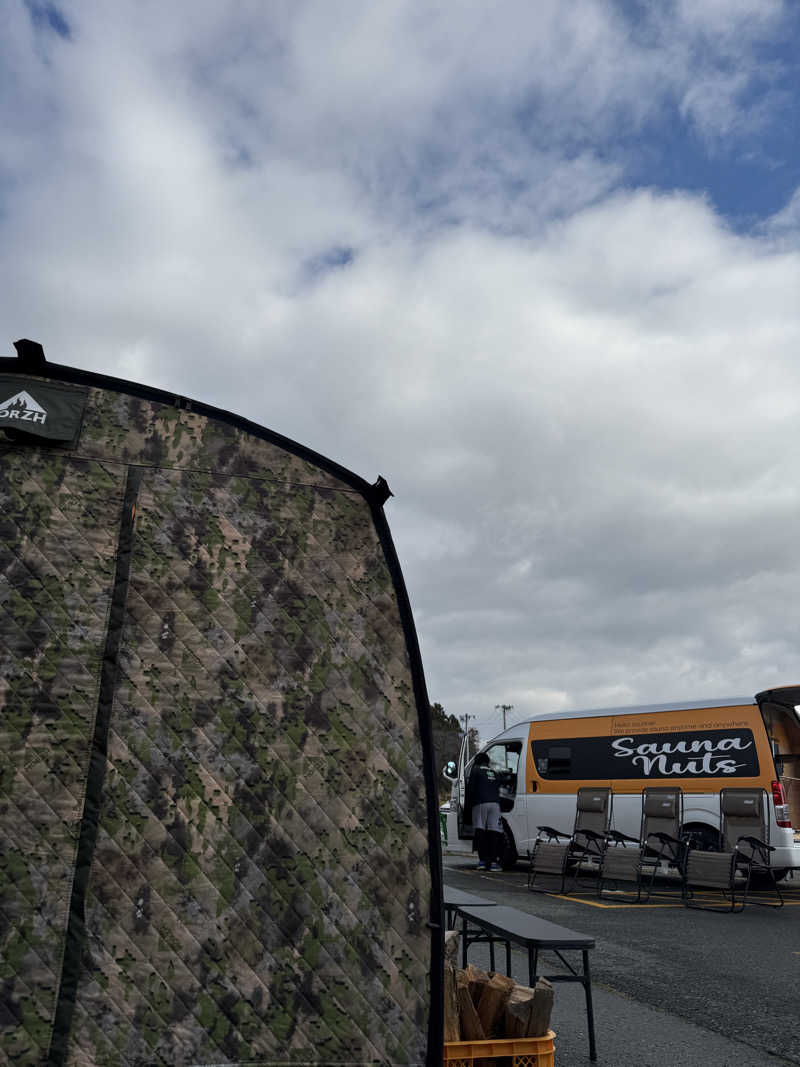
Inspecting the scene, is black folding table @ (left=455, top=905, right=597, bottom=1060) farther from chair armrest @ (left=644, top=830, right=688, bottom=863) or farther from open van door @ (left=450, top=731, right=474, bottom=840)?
open van door @ (left=450, top=731, right=474, bottom=840)

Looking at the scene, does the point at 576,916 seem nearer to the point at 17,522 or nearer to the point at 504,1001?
the point at 504,1001

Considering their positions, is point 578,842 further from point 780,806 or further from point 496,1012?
point 496,1012

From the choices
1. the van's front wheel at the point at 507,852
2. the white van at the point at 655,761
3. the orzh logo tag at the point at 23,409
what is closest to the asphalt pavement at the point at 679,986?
the white van at the point at 655,761

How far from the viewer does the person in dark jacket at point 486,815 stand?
1412 centimetres

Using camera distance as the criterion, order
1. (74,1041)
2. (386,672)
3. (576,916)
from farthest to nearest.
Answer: (576,916)
(386,672)
(74,1041)

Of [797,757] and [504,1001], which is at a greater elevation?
[797,757]

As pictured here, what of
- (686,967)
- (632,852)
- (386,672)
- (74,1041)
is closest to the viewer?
(74,1041)

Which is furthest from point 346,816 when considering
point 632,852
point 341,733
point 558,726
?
point 558,726

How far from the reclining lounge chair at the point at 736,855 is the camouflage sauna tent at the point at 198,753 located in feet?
27.5

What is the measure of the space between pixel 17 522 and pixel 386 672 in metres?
1.33

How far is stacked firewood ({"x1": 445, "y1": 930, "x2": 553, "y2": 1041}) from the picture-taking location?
11.1 ft

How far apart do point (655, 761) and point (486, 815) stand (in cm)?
302

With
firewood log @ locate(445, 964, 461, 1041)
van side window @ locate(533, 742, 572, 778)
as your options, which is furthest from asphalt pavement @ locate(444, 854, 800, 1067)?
van side window @ locate(533, 742, 572, 778)

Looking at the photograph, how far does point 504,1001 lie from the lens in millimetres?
3547
